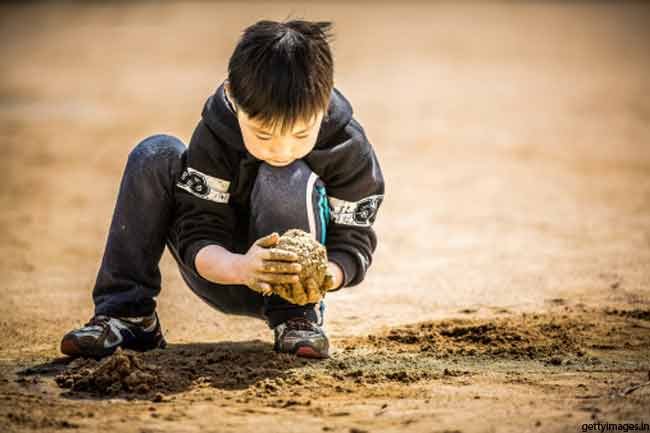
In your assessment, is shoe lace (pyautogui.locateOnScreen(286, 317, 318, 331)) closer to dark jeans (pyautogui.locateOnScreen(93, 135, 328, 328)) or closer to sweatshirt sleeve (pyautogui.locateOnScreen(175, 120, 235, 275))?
dark jeans (pyautogui.locateOnScreen(93, 135, 328, 328))

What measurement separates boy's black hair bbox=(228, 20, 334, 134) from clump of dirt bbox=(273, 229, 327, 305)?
32cm

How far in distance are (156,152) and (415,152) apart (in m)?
4.89

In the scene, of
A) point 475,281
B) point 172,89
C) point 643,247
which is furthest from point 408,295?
point 172,89

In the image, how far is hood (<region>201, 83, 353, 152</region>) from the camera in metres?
A: 3.30

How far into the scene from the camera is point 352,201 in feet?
11.2

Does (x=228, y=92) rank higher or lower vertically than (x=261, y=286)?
higher

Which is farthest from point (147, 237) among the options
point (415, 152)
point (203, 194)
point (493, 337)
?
point (415, 152)

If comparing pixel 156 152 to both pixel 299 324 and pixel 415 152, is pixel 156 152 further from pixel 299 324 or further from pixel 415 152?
pixel 415 152

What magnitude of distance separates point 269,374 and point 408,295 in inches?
53.9

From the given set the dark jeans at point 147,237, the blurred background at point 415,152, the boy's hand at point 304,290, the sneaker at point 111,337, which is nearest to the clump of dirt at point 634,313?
the blurred background at point 415,152

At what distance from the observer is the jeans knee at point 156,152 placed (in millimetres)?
3410

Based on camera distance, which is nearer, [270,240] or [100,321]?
[270,240]

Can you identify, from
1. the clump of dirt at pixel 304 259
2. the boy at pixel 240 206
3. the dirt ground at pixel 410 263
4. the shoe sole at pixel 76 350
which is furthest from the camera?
the shoe sole at pixel 76 350

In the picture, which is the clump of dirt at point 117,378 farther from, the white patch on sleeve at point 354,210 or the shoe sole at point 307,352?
the white patch on sleeve at point 354,210
